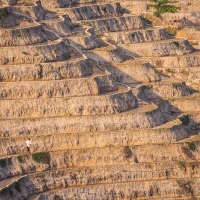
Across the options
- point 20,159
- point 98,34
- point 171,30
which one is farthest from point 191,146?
point 171,30

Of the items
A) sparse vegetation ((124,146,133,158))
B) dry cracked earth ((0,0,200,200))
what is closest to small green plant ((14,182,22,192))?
dry cracked earth ((0,0,200,200))

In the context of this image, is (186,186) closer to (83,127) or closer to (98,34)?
(83,127)

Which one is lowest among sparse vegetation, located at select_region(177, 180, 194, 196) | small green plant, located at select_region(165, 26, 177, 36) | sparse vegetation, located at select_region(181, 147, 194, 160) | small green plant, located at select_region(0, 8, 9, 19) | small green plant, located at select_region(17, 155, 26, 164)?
sparse vegetation, located at select_region(177, 180, 194, 196)

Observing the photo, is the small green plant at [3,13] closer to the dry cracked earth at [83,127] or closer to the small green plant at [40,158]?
the dry cracked earth at [83,127]

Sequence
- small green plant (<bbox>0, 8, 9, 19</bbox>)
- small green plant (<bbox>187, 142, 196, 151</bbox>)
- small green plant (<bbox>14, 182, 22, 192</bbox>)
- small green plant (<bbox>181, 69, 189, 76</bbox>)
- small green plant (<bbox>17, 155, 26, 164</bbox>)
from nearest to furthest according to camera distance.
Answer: small green plant (<bbox>14, 182, 22, 192</bbox>) → small green plant (<bbox>17, 155, 26, 164</bbox>) → small green plant (<bbox>187, 142, 196, 151</bbox>) → small green plant (<bbox>0, 8, 9, 19</bbox>) → small green plant (<bbox>181, 69, 189, 76</bbox>)

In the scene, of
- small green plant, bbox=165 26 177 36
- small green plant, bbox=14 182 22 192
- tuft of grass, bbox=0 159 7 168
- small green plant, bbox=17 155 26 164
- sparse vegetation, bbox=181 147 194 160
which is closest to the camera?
small green plant, bbox=14 182 22 192

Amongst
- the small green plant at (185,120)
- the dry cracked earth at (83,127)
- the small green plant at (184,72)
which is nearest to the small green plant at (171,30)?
the small green plant at (184,72)

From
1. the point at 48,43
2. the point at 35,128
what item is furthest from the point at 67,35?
the point at 35,128

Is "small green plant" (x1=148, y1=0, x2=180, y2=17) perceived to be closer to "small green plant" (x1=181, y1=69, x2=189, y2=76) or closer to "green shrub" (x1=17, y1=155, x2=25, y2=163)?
"small green plant" (x1=181, y1=69, x2=189, y2=76)

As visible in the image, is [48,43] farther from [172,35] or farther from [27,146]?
[172,35]
